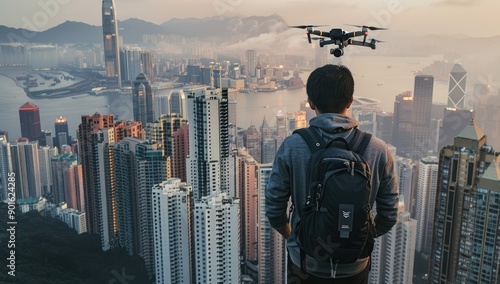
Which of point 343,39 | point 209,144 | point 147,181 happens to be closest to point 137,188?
point 147,181

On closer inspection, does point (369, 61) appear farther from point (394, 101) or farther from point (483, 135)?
point (394, 101)

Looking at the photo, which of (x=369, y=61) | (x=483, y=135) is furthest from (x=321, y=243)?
(x=483, y=135)

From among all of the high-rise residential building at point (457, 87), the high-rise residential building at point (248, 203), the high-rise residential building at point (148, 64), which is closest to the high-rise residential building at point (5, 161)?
the high-rise residential building at point (148, 64)

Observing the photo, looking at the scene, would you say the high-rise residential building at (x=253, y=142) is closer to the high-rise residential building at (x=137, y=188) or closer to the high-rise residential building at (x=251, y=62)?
the high-rise residential building at (x=251, y=62)

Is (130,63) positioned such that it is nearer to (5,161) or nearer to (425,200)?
(5,161)

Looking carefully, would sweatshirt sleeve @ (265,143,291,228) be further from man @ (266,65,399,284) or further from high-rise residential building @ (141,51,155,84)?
high-rise residential building @ (141,51,155,84)

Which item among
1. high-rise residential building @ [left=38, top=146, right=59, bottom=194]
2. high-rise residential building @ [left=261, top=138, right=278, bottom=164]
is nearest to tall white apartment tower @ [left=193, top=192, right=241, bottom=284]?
high-rise residential building @ [left=261, top=138, right=278, bottom=164]
